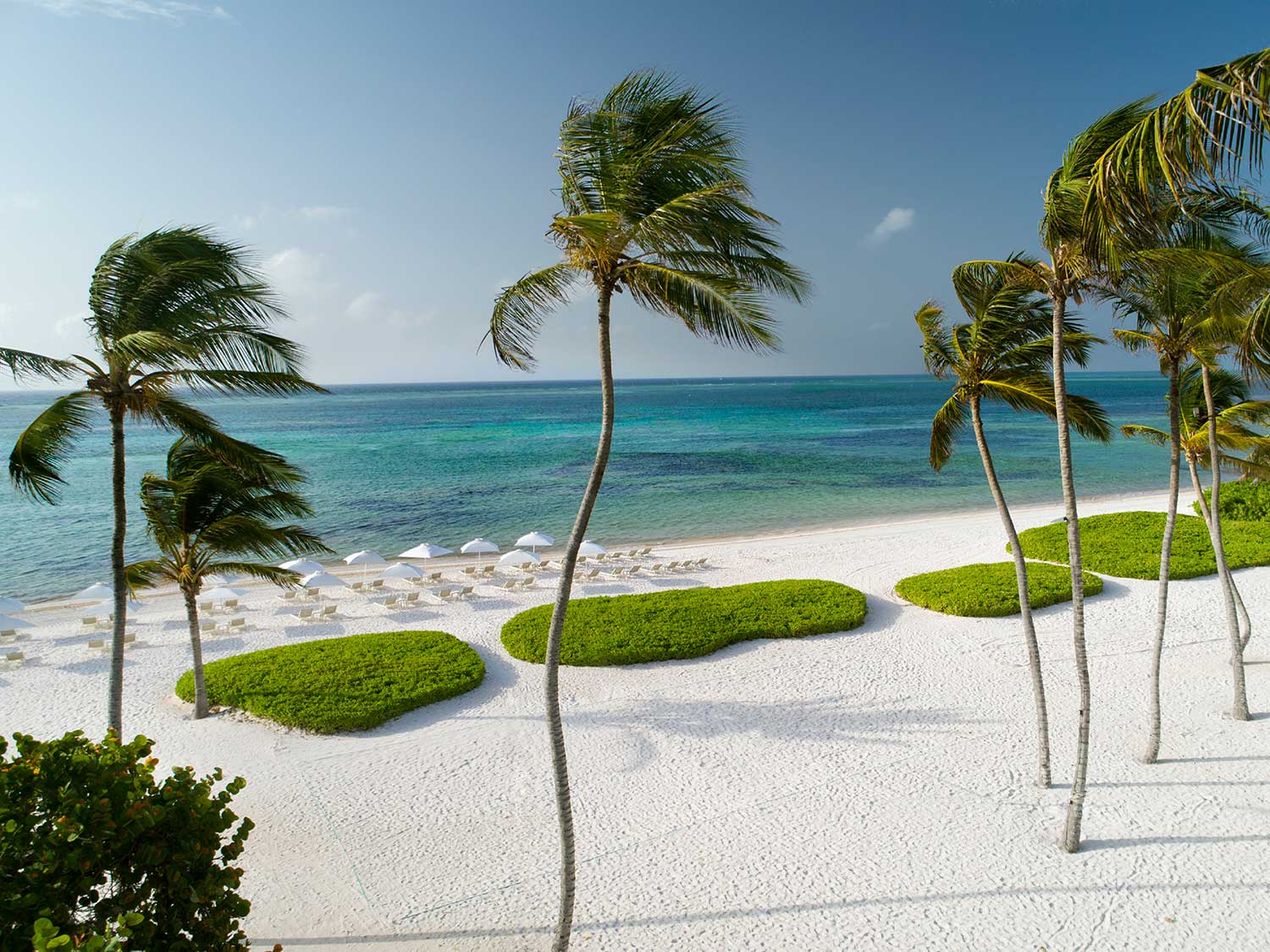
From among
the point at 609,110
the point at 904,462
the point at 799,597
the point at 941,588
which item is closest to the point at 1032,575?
the point at 941,588

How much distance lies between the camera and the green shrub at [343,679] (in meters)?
12.7

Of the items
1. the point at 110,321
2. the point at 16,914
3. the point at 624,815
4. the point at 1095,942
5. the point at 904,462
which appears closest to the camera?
the point at 16,914

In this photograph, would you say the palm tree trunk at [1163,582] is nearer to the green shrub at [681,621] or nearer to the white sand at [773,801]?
the white sand at [773,801]

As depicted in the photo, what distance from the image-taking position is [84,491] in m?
45.4

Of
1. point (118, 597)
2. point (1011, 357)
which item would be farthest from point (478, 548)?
point (1011, 357)

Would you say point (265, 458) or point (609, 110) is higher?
point (609, 110)

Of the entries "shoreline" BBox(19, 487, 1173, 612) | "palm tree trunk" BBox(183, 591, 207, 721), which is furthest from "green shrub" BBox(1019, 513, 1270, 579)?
"palm tree trunk" BBox(183, 591, 207, 721)

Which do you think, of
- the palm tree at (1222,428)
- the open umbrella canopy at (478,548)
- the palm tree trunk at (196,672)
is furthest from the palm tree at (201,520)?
the palm tree at (1222,428)

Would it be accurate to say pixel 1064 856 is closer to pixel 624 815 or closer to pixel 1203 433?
pixel 624 815

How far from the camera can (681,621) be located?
55.6ft

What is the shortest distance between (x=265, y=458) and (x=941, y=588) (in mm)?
16021

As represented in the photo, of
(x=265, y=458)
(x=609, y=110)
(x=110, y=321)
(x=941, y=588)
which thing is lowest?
(x=941, y=588)

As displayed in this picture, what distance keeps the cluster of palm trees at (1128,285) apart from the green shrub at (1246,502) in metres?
15.9

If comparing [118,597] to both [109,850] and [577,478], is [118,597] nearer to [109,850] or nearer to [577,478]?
[109,850]
